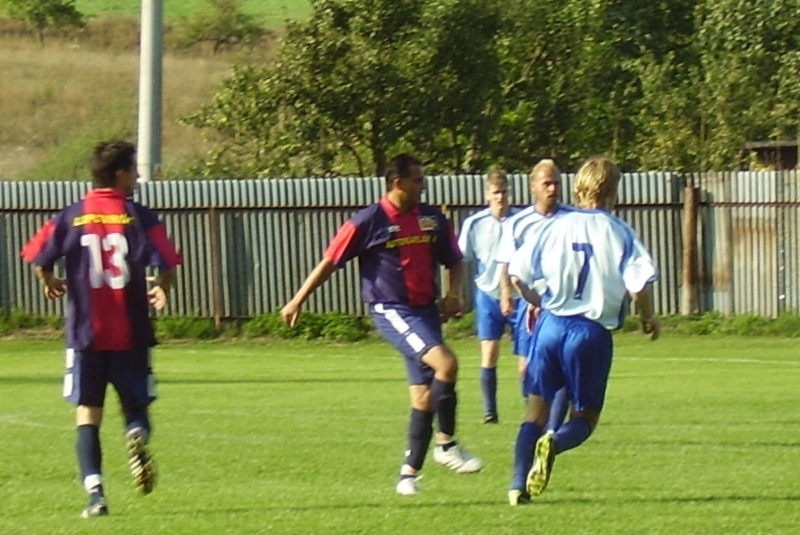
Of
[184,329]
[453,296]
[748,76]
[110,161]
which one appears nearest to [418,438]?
[453,296]

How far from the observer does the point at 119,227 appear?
317 inches

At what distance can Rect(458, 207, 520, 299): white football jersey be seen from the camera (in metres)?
12.5

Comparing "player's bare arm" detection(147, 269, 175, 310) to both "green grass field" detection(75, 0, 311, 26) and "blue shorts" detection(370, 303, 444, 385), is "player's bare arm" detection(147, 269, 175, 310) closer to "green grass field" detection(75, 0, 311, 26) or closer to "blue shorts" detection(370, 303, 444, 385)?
"blue shorts" detection(370, 303, 444, 385)

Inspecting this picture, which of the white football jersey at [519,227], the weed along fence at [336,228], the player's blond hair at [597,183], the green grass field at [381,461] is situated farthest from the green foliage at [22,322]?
the player's blond hair at [597,183]

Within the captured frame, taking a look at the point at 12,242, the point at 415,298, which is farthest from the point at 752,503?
the point at 12,242

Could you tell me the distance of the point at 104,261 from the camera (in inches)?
316

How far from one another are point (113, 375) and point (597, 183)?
2527 millimetres

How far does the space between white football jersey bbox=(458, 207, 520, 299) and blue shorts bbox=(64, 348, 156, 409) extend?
468 cm

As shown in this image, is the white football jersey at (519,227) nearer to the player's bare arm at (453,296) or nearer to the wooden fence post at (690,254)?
the player's bare arm at (453,296)

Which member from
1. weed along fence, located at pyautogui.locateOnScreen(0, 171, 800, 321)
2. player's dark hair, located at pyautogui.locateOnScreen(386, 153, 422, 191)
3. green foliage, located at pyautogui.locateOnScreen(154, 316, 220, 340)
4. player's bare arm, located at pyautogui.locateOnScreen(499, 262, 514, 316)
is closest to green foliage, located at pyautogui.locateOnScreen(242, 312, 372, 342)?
weed along fence, located at pyautogui.locateOnScreen(0, 171, 800, 321)

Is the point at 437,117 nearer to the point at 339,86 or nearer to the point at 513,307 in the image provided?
the point at 339,86

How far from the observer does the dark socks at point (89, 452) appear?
8.16 metres

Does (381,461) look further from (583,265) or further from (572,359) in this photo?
(583,265)

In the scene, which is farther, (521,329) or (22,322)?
(22,322)
